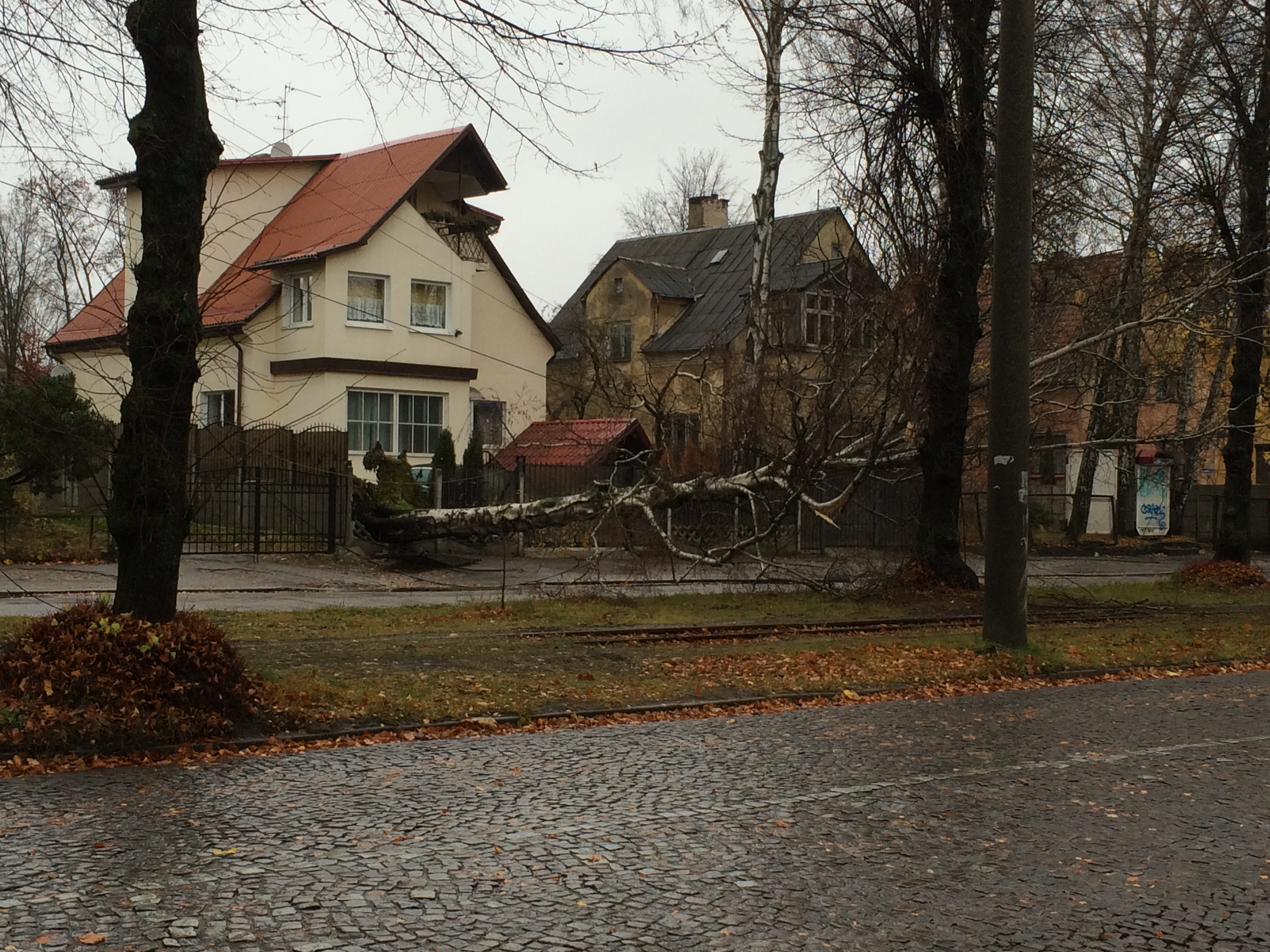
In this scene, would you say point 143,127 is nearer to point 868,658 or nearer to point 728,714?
point 728,714

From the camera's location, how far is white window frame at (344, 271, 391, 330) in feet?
111

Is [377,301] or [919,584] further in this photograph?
[377,301]

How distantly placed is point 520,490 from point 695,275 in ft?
86.8

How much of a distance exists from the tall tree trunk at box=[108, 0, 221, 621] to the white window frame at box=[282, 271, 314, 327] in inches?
975

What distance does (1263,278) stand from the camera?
2217cm

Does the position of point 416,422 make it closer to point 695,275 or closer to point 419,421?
point 419,421

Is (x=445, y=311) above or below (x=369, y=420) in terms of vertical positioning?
above

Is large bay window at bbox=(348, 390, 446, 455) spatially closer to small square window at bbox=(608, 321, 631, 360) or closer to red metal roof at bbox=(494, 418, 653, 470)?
red metal roof at bbox=(494, 418, 653, 470)

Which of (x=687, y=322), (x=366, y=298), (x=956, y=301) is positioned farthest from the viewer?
(x=687, y=322)

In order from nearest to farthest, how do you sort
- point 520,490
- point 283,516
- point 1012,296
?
1. point 1012,296
2. point 283,516
3. point 520,490

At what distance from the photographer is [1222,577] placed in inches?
947

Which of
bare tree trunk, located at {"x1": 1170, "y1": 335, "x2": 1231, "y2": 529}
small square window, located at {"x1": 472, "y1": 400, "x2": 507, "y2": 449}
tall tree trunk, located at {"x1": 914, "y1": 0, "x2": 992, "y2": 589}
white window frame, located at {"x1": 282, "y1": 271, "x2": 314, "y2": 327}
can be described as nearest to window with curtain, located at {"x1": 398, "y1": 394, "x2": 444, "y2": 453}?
white window frame, located at {"x1": 282, "y1": 271, "x2": 314, "y2": 327}

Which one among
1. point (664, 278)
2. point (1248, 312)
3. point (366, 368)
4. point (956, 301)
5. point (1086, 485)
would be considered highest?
point (664, 278)

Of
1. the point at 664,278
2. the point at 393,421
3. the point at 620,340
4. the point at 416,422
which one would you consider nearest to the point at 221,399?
the point at 393,421
